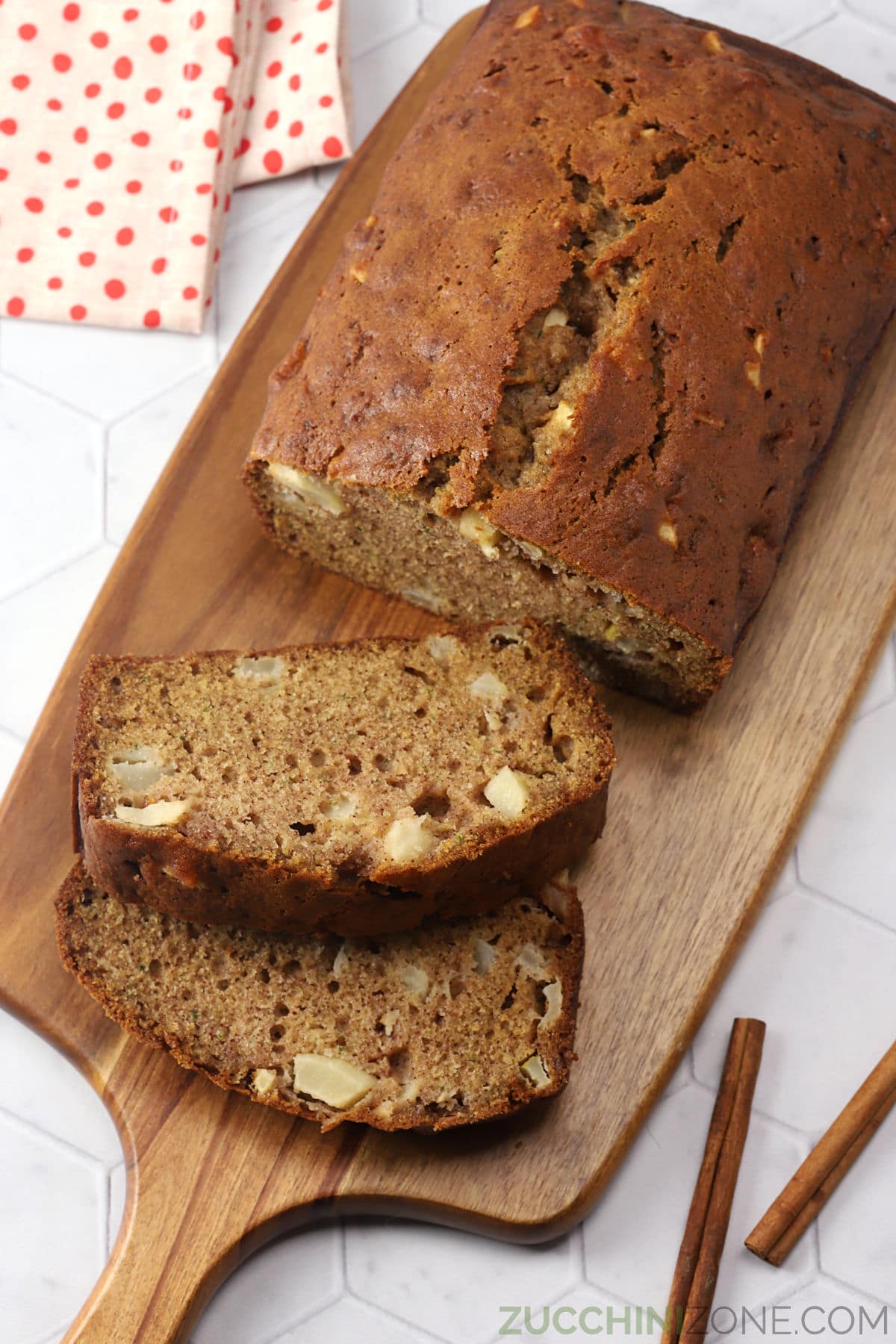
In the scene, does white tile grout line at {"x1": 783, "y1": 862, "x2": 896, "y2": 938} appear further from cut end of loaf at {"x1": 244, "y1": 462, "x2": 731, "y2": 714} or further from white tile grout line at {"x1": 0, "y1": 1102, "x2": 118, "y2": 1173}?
white tile grout line at {"x1": 0, "y1": 1102, "x2": 118, "y2": 1173}

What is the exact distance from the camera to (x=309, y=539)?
3188 millimetres

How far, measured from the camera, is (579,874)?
2.98 metres

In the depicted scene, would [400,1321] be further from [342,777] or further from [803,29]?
[803,29]

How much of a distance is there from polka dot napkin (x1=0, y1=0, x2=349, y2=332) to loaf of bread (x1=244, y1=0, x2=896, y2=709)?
63 cm

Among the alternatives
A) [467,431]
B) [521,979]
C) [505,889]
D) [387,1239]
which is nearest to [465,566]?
[467,431]

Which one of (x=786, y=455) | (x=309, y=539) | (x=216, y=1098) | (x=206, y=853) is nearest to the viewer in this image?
(x=206, y=853)

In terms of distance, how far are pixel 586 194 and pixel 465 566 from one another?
863mm

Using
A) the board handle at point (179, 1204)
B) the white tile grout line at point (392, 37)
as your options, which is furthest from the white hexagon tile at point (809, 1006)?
the white tile grout line at point (392, 37)

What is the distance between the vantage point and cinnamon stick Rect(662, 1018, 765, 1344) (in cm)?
278

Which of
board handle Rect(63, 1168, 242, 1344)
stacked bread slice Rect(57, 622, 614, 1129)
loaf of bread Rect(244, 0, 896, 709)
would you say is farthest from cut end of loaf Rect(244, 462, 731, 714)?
board handle Rect(63, 1168, 242, 1344)

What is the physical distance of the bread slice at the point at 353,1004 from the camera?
8.71 ft

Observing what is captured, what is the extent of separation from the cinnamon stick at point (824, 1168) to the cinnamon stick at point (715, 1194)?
10 centimetres

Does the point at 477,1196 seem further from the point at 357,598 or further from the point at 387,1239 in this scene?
the point at 357,598

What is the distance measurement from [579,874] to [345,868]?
63cm
